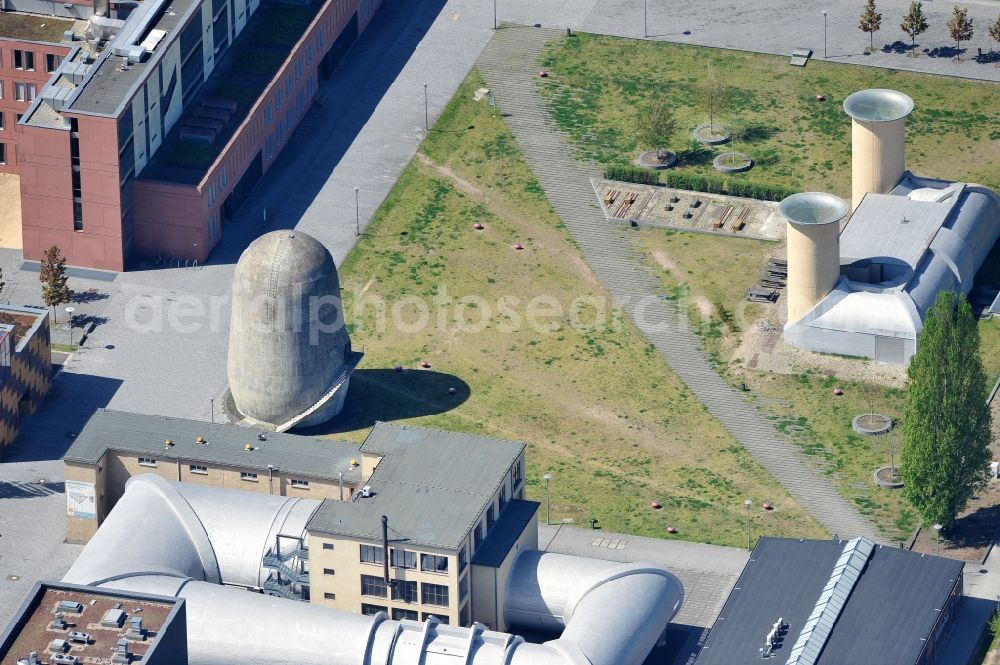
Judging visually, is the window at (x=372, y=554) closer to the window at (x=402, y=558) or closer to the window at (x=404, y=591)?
the window at (x=402, y=558)

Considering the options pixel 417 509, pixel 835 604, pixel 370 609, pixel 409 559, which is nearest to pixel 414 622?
pixel 409 559

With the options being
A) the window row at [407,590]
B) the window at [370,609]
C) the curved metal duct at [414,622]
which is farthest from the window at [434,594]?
the curved metal duct at [414,622]

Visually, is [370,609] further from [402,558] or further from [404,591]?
[402,558]

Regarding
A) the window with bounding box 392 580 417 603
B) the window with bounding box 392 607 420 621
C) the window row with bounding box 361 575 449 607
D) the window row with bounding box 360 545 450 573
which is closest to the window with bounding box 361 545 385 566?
the window row with bounding box 360 545 450 573

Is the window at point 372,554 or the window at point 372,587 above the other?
the window at point 372,554

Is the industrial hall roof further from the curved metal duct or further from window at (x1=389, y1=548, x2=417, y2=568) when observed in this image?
window at (x1=389, y1=548, x2=417, y2=568)

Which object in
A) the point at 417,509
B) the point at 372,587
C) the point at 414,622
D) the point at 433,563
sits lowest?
the point at 414,622

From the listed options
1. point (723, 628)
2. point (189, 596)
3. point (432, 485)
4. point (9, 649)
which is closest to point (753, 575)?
point (723, 628)
